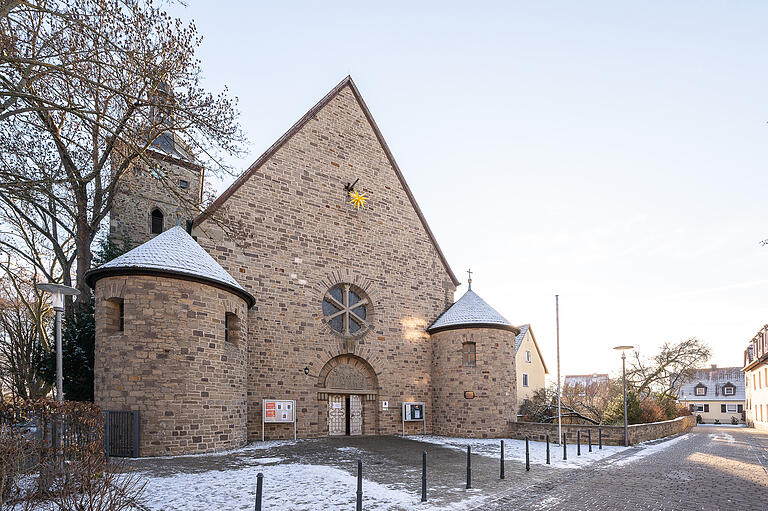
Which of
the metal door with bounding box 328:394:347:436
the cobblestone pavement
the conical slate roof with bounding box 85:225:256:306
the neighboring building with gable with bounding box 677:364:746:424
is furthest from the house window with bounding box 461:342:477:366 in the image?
the neighboring building with gable with bounding box 677:364:746:424

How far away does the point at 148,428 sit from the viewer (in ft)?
46.1

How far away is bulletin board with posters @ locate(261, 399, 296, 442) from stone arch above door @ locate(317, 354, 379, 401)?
69.7 inches

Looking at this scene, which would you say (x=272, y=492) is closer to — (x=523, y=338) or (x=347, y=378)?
(x=347, y=378)

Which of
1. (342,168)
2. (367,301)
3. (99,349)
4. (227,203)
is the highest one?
(342,168)

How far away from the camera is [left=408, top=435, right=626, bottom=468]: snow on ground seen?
49.3 ft

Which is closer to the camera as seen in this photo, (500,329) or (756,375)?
(500,329)

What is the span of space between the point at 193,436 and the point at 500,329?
14.0 metres

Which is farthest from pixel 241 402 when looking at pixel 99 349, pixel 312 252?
pixel 312 252

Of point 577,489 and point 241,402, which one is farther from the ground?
point 241,402

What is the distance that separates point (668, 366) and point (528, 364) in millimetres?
12458

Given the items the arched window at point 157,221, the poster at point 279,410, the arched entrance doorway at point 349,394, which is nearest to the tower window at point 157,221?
the arched window at point 157,221

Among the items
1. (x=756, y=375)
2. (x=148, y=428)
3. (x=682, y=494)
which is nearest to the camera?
(x=682, y=494)

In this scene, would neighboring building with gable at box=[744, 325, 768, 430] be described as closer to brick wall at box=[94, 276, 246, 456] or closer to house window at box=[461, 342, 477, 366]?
house window at box=[461, 342, 477, 366]

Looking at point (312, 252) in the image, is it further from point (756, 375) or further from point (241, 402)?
point (756, 375)
